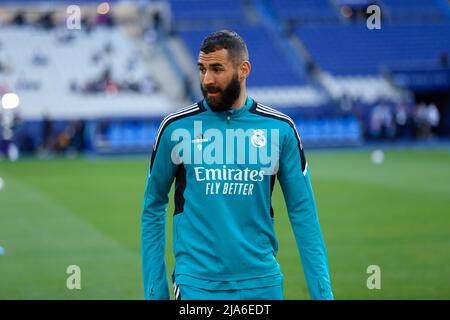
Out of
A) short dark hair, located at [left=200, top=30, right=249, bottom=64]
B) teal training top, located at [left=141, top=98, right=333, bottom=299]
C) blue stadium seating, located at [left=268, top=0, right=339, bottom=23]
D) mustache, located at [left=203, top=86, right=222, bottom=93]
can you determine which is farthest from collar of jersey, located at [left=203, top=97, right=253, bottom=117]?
blue stadium seating, located at [left=268, top=0, right=339, bottom=23]

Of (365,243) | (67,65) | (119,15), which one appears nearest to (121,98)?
(67,65)

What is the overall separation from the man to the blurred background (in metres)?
5.19

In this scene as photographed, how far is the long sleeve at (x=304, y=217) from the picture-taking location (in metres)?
4.80

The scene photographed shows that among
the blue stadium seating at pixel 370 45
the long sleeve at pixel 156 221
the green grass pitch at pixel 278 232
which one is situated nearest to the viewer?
the long sleeve at pixel 156 221

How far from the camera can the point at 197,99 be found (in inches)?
1710

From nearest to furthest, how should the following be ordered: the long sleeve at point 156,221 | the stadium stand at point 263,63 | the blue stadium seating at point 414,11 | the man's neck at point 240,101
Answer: the man's neck at point 240,101 < the long sleeve at point 156,221 < the stadium stand at point 263,63 < the blue stadium seating at point 414,11

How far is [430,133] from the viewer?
42219 mm

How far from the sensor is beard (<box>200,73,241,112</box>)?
4715mm

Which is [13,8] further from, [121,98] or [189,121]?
[189,121]

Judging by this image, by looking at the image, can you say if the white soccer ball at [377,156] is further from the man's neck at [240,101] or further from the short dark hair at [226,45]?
the short dark hair at [226,45]

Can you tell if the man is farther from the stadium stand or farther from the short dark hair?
the stadium stand

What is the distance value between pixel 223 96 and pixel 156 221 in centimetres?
86

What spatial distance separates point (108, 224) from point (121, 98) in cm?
2754

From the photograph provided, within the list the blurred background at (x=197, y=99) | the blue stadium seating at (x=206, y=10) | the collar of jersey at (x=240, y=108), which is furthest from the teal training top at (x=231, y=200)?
the blue stadium seating at (x=206, y=10)
